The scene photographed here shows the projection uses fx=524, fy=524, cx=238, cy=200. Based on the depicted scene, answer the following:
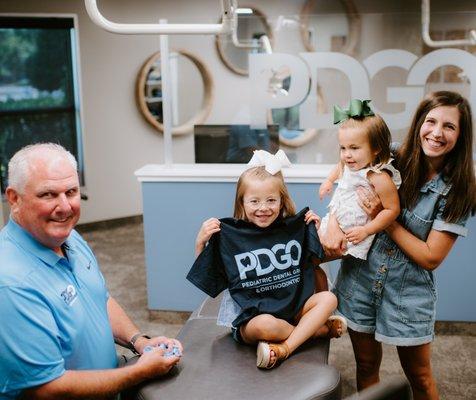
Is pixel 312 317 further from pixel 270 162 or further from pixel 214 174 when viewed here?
pixel 214 174

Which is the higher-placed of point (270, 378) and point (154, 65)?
point (154, 65)

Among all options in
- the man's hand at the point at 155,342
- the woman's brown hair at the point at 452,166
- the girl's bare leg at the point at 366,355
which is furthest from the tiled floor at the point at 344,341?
the man's hand at the point at 155,342

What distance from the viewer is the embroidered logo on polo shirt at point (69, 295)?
1383 mm

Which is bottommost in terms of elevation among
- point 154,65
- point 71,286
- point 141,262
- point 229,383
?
point 141,262

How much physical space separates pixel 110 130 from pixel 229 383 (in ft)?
14.3

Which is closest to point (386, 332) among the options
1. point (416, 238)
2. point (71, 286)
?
point (416, 238)

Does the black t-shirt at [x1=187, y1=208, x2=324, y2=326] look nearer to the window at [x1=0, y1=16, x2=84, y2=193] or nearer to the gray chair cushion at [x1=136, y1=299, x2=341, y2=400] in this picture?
the gray chair cushion at [x1=136, y1=299, x2=341, y2=400]

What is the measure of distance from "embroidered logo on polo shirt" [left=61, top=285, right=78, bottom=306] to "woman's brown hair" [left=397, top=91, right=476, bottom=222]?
1.05 m

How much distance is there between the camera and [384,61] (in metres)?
3.17

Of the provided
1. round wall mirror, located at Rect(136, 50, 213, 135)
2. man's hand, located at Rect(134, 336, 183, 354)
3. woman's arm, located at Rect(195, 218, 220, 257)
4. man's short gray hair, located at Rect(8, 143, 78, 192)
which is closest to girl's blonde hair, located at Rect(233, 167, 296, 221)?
woman's arm, located at Rect(195, 218, 220, 257)

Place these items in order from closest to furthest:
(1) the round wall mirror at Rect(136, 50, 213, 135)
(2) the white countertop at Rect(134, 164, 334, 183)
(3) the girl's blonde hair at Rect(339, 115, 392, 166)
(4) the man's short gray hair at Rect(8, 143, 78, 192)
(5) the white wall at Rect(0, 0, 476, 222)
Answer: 1. (4) the man's short gray hair at Rect(8, 143, 78, 192)
2. (3) the girl's blonde hair at Rect(339, 115, 392, 166)
3. (2) the white countertop at Rect(134, 164, 334, 183)
4. (5) the white wall at Rect(0, 0, 476, 222)
5. (1) the round wall mirror at Rect(136, 50, 213, 135)

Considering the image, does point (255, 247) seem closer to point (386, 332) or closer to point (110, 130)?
point (386, 332)

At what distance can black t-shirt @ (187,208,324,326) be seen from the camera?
1721 millimetres

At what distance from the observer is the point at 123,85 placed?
17.9 ft
